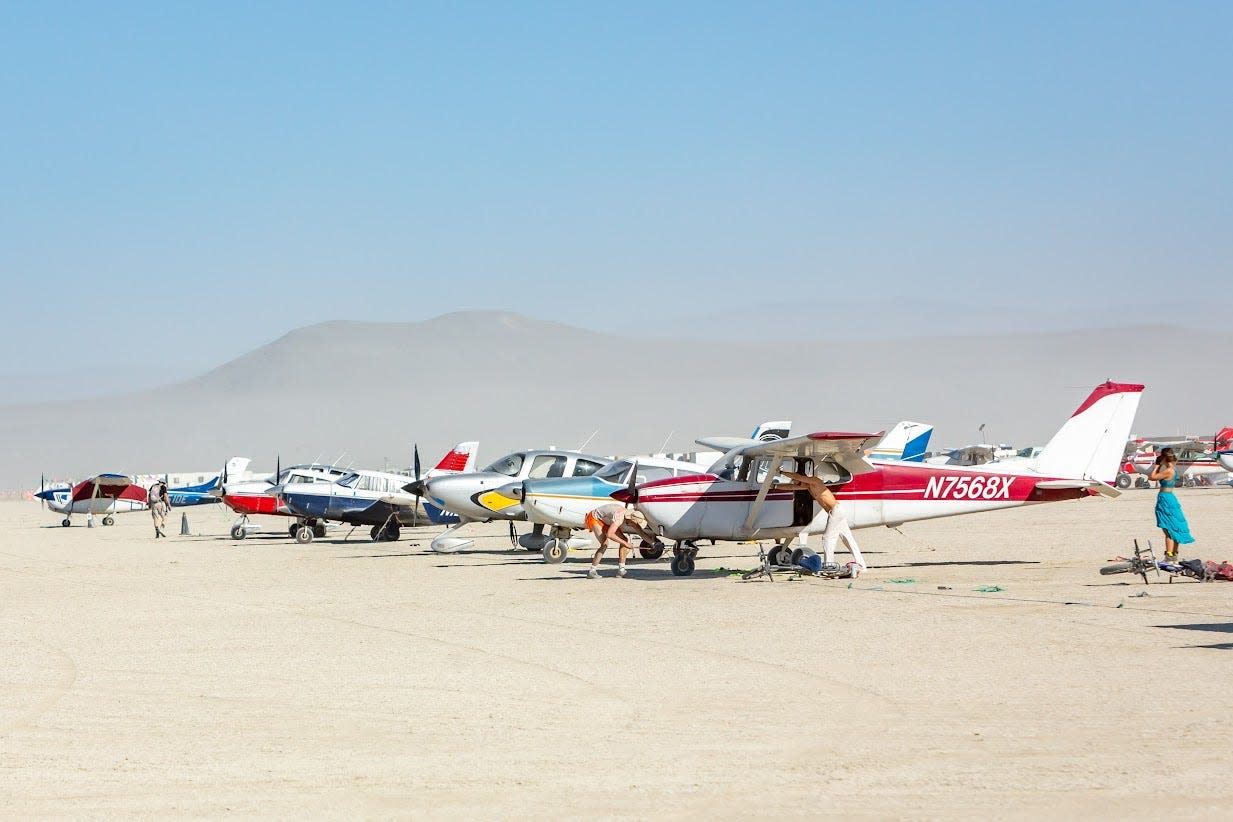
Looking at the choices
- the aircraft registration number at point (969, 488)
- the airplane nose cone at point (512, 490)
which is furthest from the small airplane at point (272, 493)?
the aircraft registration number at point (969, 488)

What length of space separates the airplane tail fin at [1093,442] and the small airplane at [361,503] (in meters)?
→ 16.5

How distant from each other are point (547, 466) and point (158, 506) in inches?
691

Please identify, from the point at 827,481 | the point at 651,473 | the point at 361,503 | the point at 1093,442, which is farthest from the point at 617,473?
the point at 361,503

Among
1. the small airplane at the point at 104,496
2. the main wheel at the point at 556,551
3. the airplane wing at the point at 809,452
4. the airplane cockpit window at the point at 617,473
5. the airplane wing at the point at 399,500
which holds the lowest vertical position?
the small airplane at the point at 104,496

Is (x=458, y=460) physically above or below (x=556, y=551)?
above

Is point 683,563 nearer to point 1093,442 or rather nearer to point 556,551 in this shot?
point 556,551

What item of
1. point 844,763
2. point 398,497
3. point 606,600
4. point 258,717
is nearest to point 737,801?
point 844,763

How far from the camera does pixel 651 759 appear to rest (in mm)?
6824

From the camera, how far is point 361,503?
1280 inches

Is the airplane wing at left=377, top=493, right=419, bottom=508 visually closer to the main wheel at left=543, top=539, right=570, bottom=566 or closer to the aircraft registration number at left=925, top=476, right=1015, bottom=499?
the main wheel at left=543, top=539, right=570, bottom=566

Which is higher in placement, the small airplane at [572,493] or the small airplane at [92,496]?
the small airplane at [572,493]

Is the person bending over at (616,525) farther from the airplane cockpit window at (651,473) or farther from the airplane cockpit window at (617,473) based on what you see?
the airplane cockpit window at (617,473)

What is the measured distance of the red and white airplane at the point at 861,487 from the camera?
18922mm

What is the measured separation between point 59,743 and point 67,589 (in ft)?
40.9
